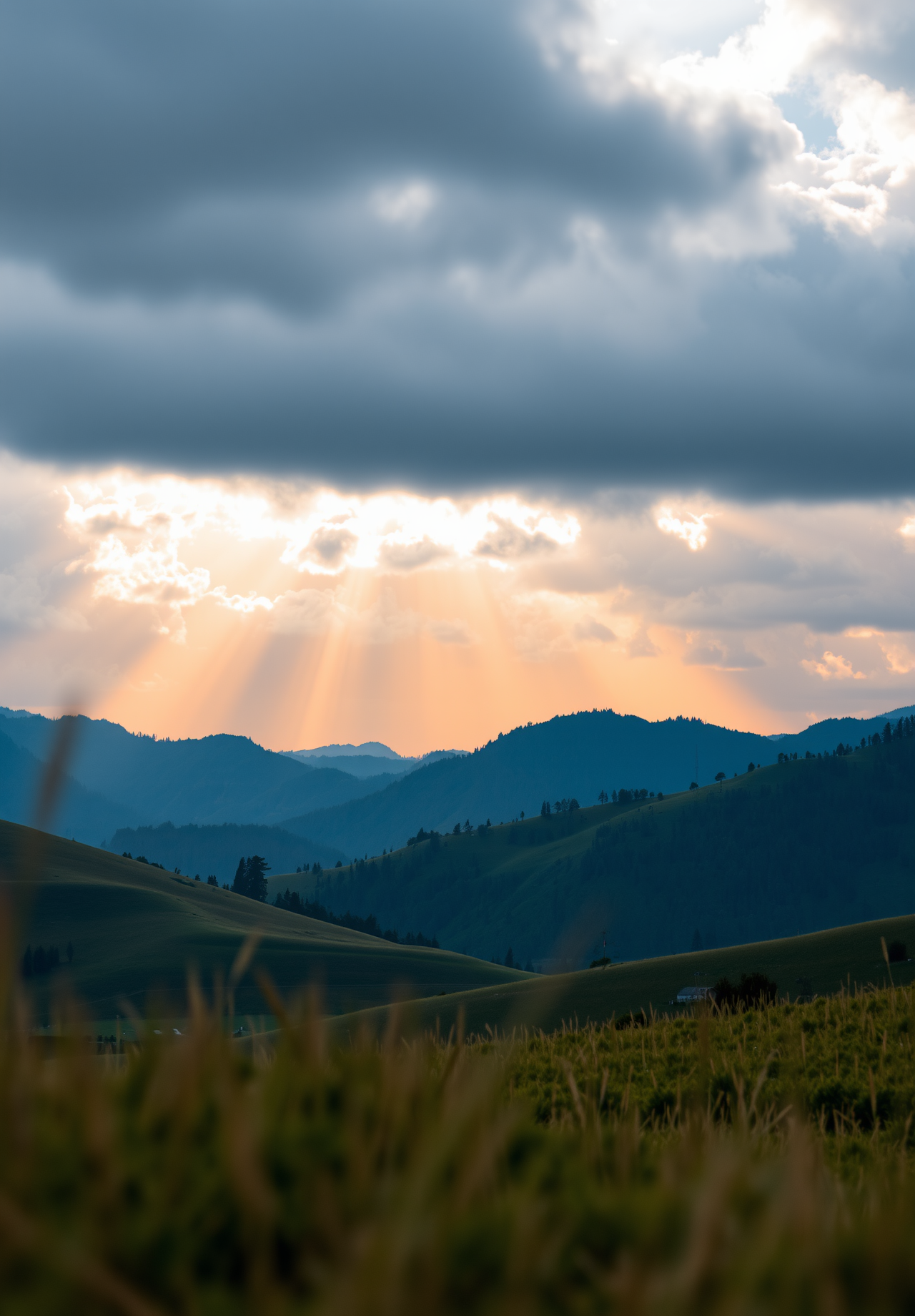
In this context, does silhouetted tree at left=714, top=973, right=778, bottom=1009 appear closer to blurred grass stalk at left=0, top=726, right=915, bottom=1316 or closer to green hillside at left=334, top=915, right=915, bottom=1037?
blurred grass stalk at left=0, top=726, right=915, bottom=1316

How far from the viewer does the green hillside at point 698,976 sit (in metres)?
90.4

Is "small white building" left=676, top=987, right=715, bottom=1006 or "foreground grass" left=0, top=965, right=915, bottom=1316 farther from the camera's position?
"small white building" left=676, top=987, right=715, bottom=1006

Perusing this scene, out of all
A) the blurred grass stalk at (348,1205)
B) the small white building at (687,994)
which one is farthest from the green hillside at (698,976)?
the blurred grass stalk at (348,1205)

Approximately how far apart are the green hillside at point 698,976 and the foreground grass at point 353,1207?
3264 inches

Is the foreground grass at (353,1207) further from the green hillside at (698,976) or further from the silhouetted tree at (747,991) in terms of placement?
the green hillside at (698,976)

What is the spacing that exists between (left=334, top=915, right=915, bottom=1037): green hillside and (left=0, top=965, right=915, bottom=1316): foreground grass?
3264 inches

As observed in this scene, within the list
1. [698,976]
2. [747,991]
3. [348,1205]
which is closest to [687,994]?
[698,976]

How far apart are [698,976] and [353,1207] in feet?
361

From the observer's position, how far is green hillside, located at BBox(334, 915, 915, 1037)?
297ft

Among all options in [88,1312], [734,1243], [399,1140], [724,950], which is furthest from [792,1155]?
[724,950]

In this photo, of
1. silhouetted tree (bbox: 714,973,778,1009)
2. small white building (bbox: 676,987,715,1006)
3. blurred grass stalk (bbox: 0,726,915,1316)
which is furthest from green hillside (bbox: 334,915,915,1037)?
blurred grass stalk (bbox: 0,726,915,1316)

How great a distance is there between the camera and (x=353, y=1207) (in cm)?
268

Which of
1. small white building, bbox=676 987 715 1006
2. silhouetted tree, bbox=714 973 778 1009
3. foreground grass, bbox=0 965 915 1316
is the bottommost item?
small white building, bbox=676 987 715 1006

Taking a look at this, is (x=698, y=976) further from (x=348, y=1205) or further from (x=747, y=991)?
(x=348, y=1205)
